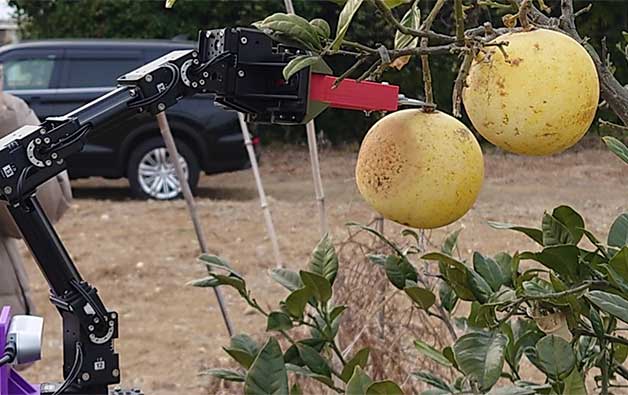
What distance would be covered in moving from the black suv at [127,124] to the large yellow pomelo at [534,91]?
30.7 feet

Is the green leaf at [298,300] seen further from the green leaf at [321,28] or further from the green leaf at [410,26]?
the green leaf at [321,28]

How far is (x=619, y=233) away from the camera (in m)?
1.48

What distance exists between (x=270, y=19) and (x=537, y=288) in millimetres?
501

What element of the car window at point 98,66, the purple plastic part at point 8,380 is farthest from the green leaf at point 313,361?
the car window at point 98,66

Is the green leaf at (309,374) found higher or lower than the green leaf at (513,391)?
lower

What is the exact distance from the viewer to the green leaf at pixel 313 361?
1.64 meters

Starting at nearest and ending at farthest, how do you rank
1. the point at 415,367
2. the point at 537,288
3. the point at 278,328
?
the point at 537,288 < the point at 278,328 < the point at 415,367

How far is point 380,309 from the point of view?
10.5 ft

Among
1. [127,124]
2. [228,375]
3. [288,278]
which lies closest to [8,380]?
[228,375]

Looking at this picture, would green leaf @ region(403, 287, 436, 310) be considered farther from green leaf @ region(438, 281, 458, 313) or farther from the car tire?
the car tire

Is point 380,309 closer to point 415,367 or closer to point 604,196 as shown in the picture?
point 415,367

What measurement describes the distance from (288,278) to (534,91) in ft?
2.85

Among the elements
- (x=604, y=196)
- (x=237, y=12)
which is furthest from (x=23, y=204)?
(x=237, y=12)

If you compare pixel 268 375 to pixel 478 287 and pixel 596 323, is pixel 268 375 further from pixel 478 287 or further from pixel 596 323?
pixel 596 323
